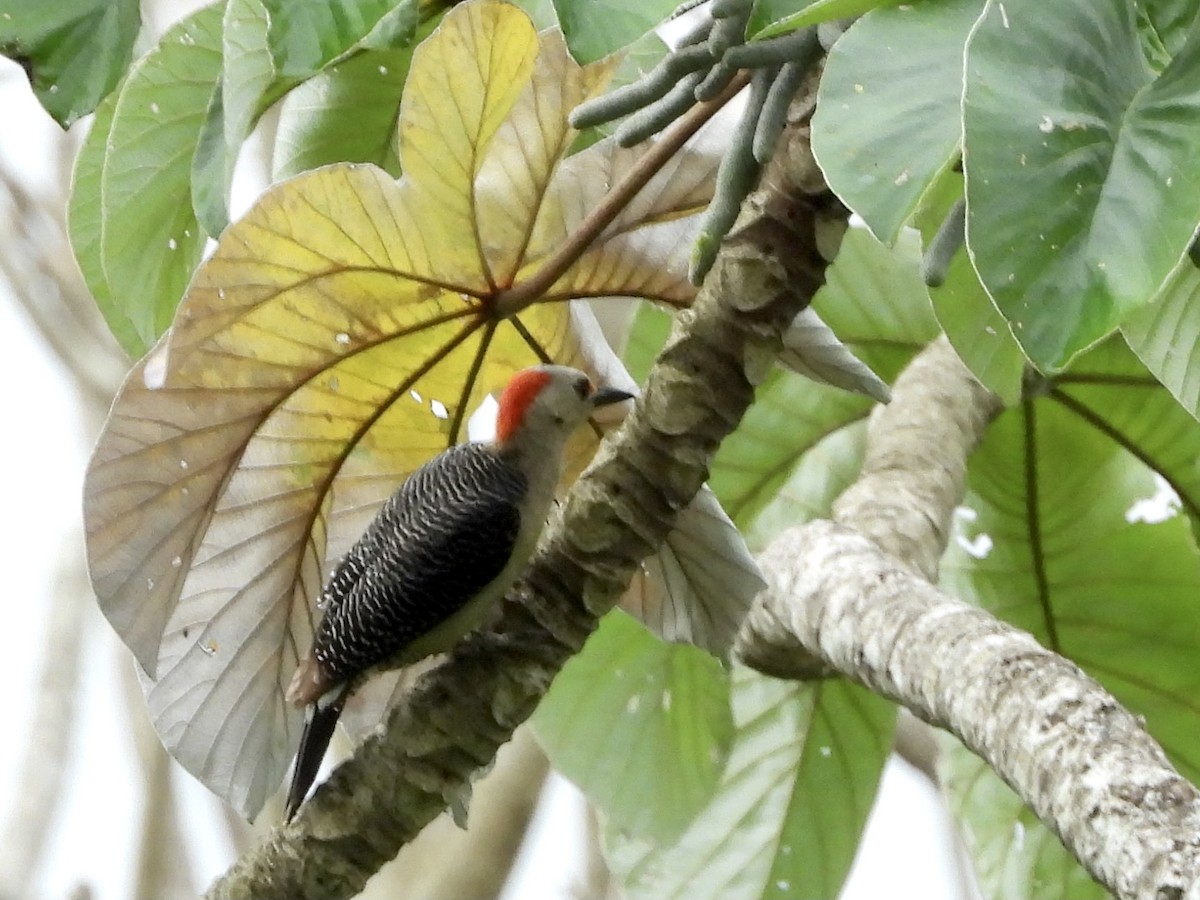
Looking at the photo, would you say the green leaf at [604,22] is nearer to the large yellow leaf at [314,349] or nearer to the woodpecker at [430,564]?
the large yellow leaf at [314,349]

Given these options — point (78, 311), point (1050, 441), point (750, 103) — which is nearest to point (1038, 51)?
point (750, 103)

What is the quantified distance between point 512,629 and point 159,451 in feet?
0.82

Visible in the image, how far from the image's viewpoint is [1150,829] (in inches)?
23.5

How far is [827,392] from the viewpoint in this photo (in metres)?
1.49

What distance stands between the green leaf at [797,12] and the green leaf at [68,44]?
44 centimetres

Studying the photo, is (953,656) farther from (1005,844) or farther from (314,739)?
(1005,844)

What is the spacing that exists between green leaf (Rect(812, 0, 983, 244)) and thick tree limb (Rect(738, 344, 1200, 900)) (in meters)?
0.27

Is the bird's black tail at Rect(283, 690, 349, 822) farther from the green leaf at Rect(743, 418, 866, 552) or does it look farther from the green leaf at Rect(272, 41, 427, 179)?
the green leaf at Rect(743, 418, 866, 552)

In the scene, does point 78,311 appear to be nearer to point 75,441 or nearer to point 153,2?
point 75,441

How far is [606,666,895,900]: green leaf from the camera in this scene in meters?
1.39

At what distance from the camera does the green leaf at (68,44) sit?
84 centimetres

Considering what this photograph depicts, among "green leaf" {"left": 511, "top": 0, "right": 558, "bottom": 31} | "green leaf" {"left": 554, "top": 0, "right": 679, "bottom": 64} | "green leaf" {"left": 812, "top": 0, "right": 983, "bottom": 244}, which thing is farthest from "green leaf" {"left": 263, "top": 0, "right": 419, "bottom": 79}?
"green leaf" {"left": 511, "top": 0, "right": 558, "bottom": 31}

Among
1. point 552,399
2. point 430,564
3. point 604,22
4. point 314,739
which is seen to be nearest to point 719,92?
point 604,22

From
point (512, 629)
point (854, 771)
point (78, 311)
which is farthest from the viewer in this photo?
point (78, 311)
